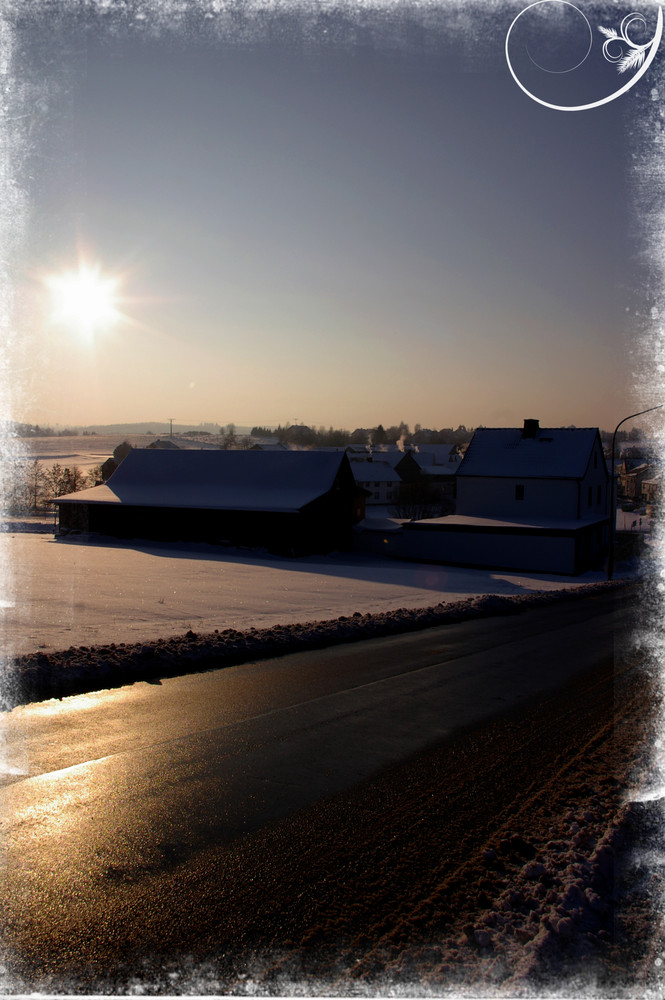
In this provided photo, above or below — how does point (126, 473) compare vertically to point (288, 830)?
above

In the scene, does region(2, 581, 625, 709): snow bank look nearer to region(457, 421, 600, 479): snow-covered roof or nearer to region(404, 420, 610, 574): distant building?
region(404, 420, 610, 574): distant building

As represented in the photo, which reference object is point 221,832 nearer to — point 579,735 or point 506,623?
point 579,735

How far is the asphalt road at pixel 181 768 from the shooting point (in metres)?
4.83

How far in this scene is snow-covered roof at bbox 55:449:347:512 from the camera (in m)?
43.3

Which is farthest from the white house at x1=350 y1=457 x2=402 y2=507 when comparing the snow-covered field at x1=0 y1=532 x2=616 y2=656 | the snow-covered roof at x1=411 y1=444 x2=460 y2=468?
the snow-covered field at x1=0 y1=532 x2=616 y2=656

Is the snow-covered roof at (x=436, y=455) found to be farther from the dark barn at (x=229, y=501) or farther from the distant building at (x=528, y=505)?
the dark barn at (x=229, y=501)

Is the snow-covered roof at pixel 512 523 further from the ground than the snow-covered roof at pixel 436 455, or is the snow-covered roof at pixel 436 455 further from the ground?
the snow-covered roof at pixel 436 455

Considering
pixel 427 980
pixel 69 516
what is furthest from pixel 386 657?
pixel 69 516

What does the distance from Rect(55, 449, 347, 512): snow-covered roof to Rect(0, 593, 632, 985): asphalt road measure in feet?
95.9

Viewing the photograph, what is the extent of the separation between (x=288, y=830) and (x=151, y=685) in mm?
5279

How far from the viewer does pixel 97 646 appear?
40.4 ft

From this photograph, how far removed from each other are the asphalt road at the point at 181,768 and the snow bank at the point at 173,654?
1.87ft

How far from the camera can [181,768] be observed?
7336 mm

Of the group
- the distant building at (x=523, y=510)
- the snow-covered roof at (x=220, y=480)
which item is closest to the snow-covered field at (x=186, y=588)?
the distant building at (x=523, y=510)
